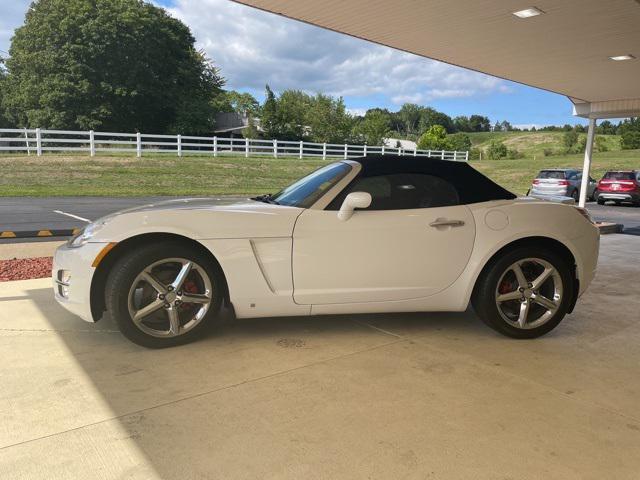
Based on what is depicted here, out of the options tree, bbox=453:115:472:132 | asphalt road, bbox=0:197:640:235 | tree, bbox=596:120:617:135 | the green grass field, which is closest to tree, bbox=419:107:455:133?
tree, bbox=453:115:472:132

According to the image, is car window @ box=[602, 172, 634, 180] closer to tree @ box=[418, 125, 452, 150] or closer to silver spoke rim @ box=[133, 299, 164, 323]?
silver spoke rim @ box=[133, 299, 164, 323]

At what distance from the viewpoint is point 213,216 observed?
3.42 meters

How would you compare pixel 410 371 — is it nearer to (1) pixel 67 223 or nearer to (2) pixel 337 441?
(2) pixel 337 441

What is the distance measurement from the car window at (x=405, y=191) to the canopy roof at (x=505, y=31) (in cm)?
360

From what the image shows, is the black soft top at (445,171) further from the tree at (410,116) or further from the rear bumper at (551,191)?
the tree at (410,116)

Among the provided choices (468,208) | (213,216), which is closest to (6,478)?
(213,216)

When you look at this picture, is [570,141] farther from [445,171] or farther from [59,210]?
[445,171]

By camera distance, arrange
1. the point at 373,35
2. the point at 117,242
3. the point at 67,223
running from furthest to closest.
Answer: the point at 67,223, the point at 373,35, the point at 117,242

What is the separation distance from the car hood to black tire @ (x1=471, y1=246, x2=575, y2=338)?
61.3 inches

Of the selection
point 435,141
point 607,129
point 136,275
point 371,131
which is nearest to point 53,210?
point 136,275

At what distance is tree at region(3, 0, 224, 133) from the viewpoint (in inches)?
1845

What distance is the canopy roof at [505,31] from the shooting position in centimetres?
628

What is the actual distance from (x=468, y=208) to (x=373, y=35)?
16.6 feet

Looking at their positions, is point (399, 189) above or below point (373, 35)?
below
